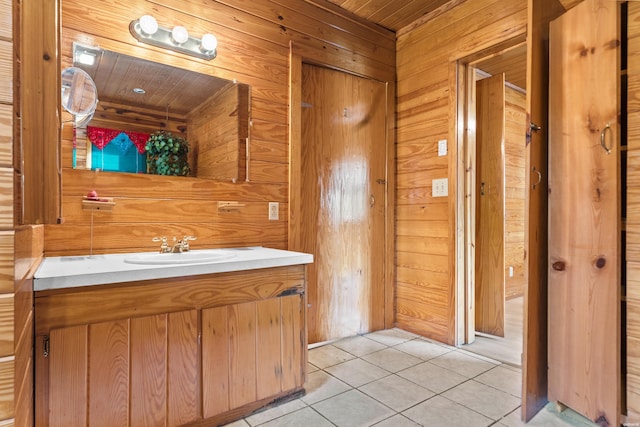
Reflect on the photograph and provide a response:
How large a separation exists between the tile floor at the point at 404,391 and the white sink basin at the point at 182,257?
2.44 feet

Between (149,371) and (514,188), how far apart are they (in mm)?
3828

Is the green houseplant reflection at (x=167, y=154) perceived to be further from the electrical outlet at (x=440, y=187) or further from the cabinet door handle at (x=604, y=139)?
the cabinet door handle at (x=604, y=139)

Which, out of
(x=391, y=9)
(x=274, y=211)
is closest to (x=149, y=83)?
(x=274, y=211)

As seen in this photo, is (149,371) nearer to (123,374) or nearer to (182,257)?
(123,374)

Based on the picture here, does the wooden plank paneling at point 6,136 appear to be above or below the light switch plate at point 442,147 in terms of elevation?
below

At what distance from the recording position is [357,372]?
6.72ft

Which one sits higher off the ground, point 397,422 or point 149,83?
point 149,83

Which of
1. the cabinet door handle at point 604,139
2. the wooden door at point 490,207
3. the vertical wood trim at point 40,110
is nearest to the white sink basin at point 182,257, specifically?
the vertical wood trim at point 40,110

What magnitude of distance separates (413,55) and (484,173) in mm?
1095

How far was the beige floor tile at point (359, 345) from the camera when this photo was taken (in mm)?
2362

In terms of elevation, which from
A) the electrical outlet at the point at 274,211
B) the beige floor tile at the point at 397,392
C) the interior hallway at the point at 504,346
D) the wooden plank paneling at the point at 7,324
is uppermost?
the electrical outlet at the point at 274,211

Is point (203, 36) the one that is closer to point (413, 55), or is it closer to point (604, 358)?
point (413, 55)

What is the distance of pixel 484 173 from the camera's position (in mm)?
2811

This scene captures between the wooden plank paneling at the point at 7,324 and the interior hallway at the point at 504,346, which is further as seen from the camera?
A: the interior hallway at the point at 504,346
